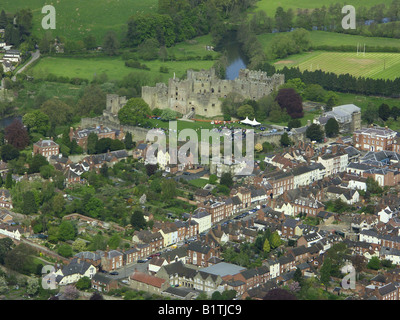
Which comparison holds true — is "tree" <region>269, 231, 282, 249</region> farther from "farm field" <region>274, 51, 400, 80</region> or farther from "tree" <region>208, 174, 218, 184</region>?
"farm field" <region>274, 51, 400, 80</region>

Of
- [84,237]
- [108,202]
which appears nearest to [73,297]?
[84,237]

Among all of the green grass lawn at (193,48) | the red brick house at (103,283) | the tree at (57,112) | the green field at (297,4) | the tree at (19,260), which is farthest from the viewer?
the green field at (297,4)

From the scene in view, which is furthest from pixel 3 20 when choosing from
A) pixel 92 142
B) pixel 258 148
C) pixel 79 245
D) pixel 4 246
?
pixel 79 245

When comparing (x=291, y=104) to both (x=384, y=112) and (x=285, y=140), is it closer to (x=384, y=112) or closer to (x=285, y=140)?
(x=285, y=140)

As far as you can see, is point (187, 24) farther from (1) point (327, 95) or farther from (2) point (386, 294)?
(2) point (386, 294)

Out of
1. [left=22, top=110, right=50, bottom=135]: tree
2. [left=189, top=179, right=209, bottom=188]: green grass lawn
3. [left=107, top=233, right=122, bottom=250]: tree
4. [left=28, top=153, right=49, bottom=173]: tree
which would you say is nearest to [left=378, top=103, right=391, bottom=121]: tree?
[left=189, top=179, right=209, bottom=188]: green grass lawn

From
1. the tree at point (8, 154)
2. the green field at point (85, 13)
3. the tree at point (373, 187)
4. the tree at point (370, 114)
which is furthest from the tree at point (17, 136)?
the green field at point (85, 13)

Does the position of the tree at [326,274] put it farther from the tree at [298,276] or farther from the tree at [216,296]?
the tree at [216,296]
